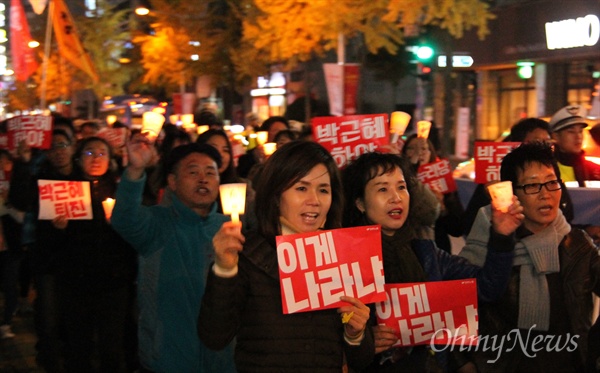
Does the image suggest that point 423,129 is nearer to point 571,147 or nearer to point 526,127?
point 526,127

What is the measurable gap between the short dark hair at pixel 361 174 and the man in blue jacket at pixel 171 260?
86 centimetres

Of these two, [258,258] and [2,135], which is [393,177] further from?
[2,135]

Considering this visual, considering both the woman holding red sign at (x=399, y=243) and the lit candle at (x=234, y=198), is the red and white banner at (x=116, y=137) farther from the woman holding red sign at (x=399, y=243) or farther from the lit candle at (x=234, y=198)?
the lit candle at (x=234, y=198)

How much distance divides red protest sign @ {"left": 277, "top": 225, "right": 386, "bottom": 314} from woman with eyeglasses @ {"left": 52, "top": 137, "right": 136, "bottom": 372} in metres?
3.15

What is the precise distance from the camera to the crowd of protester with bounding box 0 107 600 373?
10.8 feet

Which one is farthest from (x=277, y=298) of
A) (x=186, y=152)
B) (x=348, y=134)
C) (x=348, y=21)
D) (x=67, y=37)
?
(x=67, y=37)

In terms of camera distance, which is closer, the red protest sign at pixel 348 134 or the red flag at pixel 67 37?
the red protest sign at pixel 348 134

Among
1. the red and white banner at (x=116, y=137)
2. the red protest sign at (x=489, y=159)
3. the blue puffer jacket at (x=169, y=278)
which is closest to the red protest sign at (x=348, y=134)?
the red protest sign at (x=489, y=159)

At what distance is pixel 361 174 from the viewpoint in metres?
4.02

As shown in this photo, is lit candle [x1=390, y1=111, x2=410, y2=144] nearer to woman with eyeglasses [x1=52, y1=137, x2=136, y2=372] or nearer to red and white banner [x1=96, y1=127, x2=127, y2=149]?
woman with eyeglasses [x1=52, y1=137, x2=136, y2=372]

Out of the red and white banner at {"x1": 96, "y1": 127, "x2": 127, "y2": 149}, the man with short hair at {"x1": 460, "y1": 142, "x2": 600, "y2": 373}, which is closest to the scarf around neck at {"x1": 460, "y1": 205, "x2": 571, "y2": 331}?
the man with short hair at {"x1": 460, "y1": 142, "x2": 600, "y2": 373}

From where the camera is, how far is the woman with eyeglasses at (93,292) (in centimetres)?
607

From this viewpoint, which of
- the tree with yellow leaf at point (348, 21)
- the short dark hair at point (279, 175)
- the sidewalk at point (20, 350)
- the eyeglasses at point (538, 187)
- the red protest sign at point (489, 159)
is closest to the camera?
the short dark hair at point (279, 175)

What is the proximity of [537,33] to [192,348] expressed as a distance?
65.6 ft
